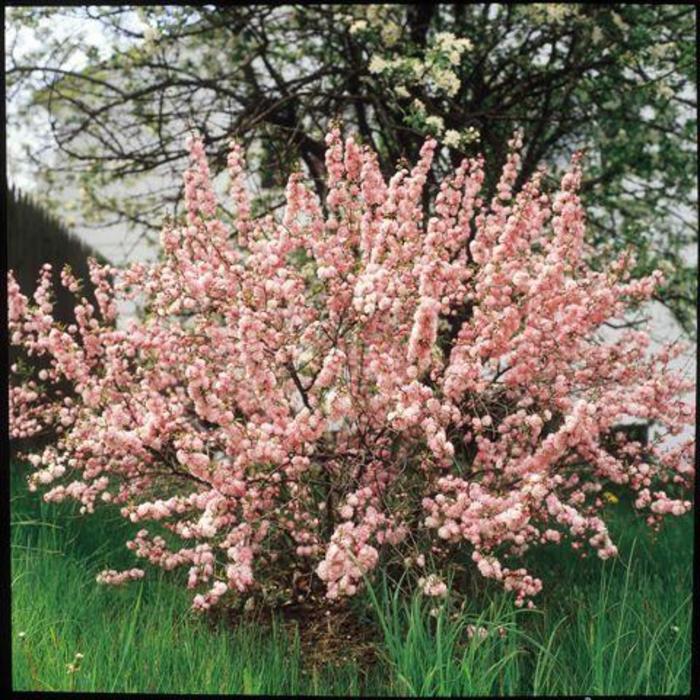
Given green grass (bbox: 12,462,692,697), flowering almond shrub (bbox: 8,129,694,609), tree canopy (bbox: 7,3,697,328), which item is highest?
tree canopy (bbox: 7,3,697,328)

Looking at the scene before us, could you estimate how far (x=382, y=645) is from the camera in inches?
128

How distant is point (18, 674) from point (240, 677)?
747 mm

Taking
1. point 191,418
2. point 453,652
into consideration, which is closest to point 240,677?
point 453,652

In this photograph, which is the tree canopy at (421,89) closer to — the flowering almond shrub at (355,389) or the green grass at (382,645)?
the flowering almond shrub at (355,389)

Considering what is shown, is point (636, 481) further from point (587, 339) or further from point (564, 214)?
point (564, 214)

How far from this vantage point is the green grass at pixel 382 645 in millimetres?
3020

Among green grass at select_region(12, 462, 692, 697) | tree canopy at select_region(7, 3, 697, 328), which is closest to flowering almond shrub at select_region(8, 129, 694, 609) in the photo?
green grass at select_region(12, 462, 692, 697)

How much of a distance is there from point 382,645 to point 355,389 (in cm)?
93

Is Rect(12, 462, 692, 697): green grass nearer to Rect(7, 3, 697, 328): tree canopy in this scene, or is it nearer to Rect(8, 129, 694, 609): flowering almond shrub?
Rect(8, 129, 694, 609): flowering almond shrub

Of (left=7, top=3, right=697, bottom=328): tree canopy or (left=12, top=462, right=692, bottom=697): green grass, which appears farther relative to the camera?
(left=7, top=3, right=697, bottom=328): tree canopy

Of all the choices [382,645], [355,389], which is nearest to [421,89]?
[355,389]

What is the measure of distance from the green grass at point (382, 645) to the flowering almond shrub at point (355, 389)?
15 centimetres

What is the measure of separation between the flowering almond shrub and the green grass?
5.9 inches

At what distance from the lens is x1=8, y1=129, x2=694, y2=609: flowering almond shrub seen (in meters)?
3.08
